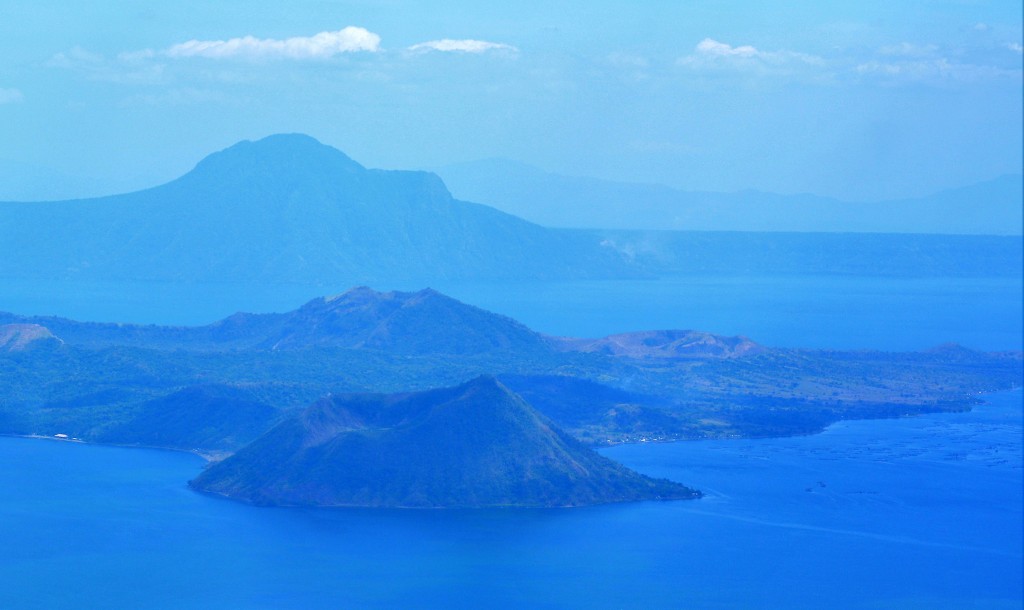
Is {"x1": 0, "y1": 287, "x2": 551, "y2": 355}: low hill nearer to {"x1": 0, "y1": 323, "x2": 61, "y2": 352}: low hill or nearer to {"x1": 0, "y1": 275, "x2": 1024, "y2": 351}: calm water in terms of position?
{"x1": 0, "y1": 323, "x2": 61, "y2": 352}: low hill

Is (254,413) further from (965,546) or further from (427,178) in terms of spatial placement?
(427,178)

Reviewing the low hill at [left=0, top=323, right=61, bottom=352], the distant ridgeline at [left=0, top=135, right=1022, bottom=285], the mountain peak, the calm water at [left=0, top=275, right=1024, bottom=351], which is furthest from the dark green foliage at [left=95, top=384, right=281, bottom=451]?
the mountain peak

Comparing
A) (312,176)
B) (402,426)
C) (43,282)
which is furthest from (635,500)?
(312,176)

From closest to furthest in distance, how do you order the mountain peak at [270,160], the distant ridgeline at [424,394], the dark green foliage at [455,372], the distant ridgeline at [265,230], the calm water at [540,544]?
1. the calm water at [540,544]
2. the distant ridgeline at [424,394]
3. the dark green foliage at [455,372]
4. the distant ridgeline at [265,230]
5. the mountain peak at [270,160]

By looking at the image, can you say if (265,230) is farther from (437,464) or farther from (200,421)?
(437,464)

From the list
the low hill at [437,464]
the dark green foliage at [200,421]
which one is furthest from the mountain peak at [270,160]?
the low hill at [437,464]

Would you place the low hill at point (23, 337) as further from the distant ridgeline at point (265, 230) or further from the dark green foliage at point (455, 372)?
the distant ridgeline at point (265, 230)

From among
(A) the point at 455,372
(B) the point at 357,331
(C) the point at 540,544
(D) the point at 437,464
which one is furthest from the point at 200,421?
(B) the point at 357,331
